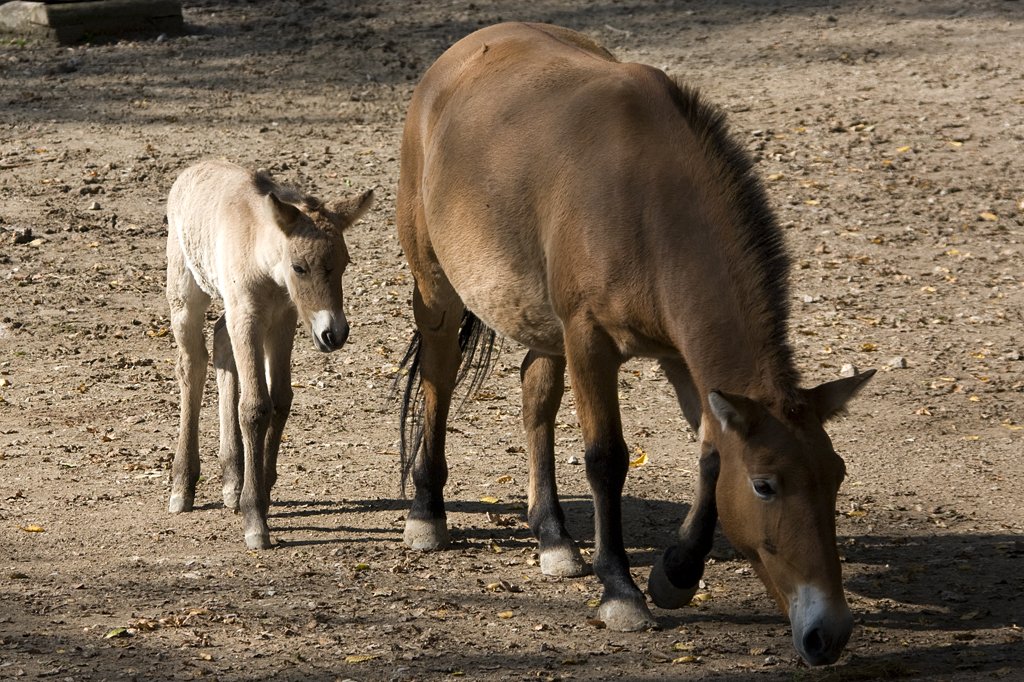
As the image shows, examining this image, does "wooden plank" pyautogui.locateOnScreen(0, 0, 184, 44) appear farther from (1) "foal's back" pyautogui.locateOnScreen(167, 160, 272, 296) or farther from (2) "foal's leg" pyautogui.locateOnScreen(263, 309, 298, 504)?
(2) "foal's leg" pyautogui.locateOnScreen(263, 309, 298, 504)

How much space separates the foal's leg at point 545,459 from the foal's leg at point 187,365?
159 centimetres

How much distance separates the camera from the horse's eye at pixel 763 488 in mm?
4277

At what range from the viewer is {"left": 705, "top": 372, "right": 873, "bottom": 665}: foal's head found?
4.12 metres

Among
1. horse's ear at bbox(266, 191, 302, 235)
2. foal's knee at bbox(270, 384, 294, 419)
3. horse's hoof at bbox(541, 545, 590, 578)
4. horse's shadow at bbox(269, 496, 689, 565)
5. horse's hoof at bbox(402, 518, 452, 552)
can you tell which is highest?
horse's ear at bbox(266, 191, 302, 235)

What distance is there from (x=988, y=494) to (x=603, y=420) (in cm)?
250

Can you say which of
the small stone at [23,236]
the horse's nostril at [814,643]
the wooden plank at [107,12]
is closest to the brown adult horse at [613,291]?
the horse's nostril at [814,643]

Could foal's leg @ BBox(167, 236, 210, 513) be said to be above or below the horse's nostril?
below

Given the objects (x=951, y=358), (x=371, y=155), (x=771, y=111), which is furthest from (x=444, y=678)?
(x=771, y=111)

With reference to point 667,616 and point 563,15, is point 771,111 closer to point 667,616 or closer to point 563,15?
point 563,15

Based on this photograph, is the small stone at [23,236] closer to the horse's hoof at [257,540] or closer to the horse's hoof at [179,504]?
the horse's hoof at [179,504]

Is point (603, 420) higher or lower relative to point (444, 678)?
higher

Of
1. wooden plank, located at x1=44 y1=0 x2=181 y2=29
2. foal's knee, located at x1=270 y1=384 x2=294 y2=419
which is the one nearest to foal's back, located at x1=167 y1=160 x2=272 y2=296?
foal's knee, located at x1=270 y1=384 x2=294 y2=419

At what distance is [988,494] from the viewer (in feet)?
21.7

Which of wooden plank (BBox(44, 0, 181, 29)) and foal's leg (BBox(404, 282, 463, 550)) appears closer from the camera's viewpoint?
foal's leg (BBox(404, 282, 463, 550))
